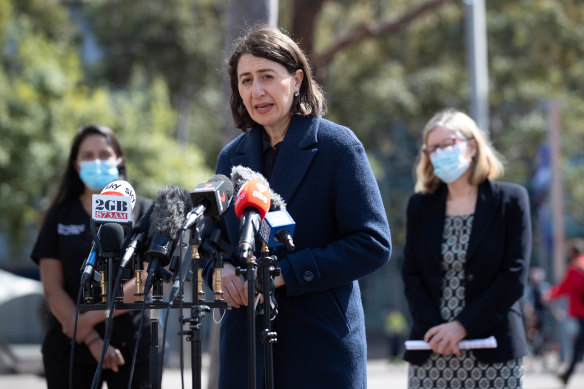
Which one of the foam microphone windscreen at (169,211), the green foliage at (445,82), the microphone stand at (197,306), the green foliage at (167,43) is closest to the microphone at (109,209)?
the foam microphone windscreen at (169,211)

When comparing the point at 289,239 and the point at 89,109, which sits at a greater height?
the point at 89,109

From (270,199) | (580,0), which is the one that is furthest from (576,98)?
(270,199)

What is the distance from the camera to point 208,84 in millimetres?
31266

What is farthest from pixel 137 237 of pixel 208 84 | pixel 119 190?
pixel 208 84

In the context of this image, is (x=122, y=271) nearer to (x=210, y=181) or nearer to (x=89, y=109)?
(x=210, y=181)

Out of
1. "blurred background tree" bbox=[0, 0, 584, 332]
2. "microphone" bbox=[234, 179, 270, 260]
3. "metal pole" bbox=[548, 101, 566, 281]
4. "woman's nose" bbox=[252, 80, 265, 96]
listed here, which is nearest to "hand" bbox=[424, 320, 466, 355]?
"woman's nose" bbox=[252, 80, 265, 96]

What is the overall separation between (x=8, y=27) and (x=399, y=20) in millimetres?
18527

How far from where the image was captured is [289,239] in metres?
3.23

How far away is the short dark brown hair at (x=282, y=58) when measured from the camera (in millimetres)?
3875

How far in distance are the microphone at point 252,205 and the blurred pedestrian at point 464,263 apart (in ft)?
7.28

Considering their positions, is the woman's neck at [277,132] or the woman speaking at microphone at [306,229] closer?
the woman speaking at microphone at [306,229]

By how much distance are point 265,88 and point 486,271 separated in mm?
2002

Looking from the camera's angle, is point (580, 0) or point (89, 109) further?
point (89, 109)

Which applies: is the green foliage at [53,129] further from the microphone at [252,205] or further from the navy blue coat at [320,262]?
the microphone at [252,205]
